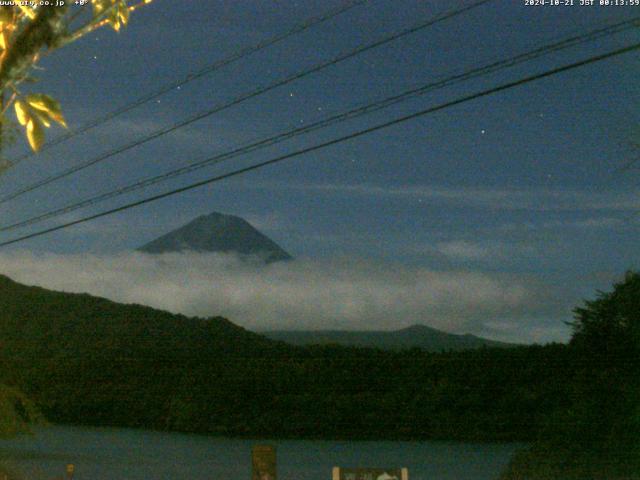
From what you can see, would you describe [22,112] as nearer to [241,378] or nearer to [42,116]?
[42,116]

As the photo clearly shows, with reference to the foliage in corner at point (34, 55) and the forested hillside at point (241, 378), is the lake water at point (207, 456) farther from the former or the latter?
the foliage in corner at point (34, 55)

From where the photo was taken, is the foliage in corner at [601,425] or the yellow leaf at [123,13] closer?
the yellow leaf at [123,13]

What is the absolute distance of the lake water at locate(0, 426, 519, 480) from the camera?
2322 cm

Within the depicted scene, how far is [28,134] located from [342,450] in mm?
23260

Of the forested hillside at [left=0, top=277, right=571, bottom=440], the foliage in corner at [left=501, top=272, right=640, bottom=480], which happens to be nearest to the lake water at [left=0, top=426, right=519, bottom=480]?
the forested hillside at [left=0, top=277, right=571, bottom=440]

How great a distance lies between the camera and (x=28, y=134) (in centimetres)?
450

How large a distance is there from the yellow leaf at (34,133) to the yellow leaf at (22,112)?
3cm

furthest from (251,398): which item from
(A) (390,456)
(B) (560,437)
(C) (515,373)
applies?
(B) (560,437)

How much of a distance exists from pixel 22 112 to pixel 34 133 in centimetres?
12

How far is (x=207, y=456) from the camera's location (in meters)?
27.0

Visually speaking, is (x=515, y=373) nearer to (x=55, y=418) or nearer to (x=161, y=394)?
(x=161, y=394)

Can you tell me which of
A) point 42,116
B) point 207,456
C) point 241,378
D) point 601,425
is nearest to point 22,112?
point 42,116

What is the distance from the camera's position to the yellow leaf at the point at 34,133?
450 centimetres

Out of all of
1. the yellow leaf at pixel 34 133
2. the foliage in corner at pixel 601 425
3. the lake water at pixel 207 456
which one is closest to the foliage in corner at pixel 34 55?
the yellow leaf at pixel 34 133
